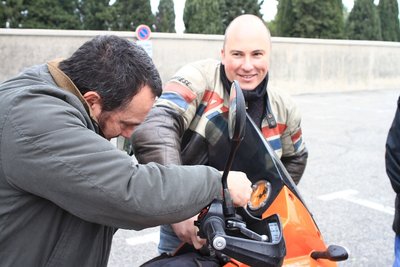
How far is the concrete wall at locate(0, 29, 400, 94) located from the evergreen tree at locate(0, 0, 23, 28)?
5.38 metres

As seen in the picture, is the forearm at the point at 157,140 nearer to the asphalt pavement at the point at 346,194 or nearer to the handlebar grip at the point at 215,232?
the handlebar grip at the point at 215,232

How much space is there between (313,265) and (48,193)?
87 cm

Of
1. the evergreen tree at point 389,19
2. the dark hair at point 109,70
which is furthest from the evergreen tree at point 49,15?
the dark hair at point 109,70

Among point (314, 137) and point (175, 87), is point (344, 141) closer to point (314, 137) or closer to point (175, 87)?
point (314, 137)

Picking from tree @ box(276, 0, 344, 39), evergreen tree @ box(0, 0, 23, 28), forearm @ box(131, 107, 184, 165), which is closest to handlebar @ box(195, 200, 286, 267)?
forearm @ box(131, 107, 184, 165)

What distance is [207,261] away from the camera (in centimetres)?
159

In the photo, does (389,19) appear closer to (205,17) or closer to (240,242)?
(205,17)

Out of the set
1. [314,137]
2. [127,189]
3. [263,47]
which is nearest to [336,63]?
[314,137]

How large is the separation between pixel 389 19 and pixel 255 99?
27.2 meters

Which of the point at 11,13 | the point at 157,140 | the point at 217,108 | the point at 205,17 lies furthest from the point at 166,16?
the point at 157,140

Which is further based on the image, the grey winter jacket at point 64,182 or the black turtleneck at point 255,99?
the black turtleneck at point 255,99

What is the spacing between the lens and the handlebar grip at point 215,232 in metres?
1.28

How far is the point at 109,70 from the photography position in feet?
4.44

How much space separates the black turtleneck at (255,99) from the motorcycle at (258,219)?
0.39 m
